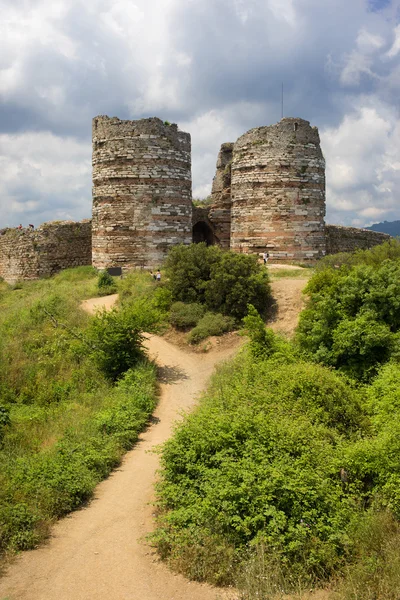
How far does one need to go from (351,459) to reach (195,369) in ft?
23.4

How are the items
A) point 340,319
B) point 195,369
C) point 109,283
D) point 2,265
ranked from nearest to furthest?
1. point 340,319
2. point 195,369
3. point 109,283
4. point 2,265

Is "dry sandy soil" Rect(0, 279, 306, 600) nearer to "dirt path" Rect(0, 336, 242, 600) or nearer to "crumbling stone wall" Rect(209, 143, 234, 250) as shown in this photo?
"dirt path" Rect(0, 336, 242, 600)

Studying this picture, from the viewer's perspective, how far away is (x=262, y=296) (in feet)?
54.1

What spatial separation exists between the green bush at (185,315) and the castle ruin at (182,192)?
4.61m

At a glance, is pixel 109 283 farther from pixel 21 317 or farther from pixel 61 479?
pixel 61 479

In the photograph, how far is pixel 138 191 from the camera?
20.7 metres

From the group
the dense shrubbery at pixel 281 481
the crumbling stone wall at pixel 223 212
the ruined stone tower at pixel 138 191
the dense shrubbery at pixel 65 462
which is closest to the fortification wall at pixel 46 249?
the ruined stone tower at pixel 138 191

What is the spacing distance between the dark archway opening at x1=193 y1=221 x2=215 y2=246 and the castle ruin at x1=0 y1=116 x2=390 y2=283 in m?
2.19

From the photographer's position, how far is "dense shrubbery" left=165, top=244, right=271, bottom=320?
1617 centimetres

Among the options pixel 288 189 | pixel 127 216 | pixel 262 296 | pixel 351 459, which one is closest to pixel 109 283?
pixel 127 216

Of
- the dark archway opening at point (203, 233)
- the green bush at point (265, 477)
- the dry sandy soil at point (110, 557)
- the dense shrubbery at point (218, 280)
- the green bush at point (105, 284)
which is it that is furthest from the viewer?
the dark archway opening at point (203, 233)

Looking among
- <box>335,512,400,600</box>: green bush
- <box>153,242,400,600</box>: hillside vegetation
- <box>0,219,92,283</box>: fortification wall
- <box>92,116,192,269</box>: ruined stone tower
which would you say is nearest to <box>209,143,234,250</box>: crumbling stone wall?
<box>92,116,192,269</box>: ruined stone tower

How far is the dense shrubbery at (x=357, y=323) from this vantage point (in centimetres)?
1077

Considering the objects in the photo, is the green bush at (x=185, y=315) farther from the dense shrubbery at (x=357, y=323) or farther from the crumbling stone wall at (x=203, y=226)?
the crumbling stone wall at (x=203, y=226)
